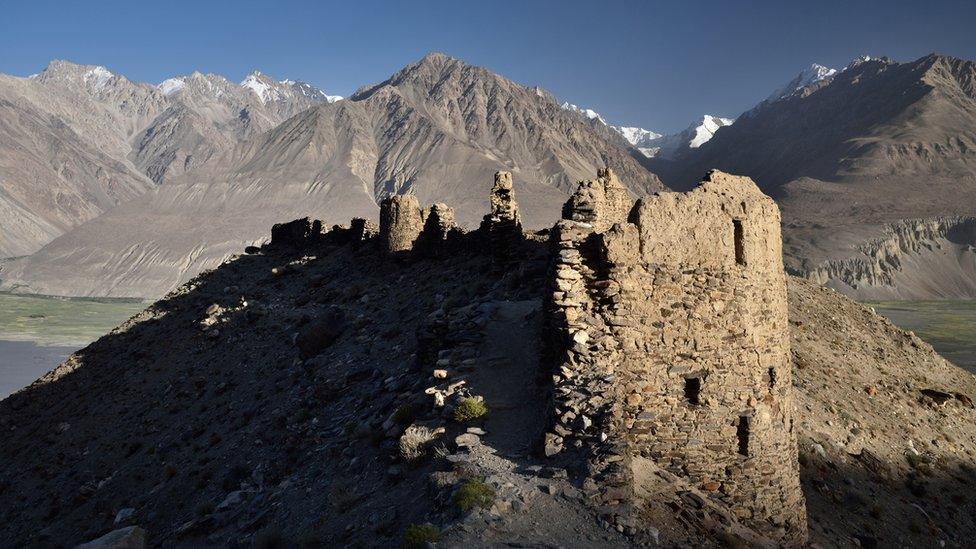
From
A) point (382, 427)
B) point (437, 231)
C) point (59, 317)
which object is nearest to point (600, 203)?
point (382, 427)

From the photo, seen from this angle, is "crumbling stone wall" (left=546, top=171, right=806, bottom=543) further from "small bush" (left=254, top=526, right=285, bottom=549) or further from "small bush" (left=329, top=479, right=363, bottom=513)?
"small bush" (left=254, top=526, right=285, bottom=549)

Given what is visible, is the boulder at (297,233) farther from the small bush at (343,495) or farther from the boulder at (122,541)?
the small bush at (343,495)

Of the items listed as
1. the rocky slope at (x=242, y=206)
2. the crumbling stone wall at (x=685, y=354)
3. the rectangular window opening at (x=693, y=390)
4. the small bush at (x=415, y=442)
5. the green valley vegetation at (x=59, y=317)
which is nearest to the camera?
the crumbling stone wall at (x=685, y=354)

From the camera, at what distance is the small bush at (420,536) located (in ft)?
23.3

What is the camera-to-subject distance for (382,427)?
36.4ft

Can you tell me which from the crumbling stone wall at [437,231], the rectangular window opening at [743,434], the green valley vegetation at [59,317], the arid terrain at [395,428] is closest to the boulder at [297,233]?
the arid terrain at [395,428]

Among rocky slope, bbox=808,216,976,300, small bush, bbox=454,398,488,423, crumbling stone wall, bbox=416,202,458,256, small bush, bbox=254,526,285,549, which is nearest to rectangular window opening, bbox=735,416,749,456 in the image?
small bush, bbox=454,398,488,423

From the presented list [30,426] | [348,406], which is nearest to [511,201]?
[348,406]

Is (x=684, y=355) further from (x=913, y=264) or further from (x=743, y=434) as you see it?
(x=913, y=264)

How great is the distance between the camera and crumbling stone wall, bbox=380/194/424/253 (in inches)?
921

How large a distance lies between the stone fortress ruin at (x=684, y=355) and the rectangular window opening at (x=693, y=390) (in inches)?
0.5

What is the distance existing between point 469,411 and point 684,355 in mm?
3184

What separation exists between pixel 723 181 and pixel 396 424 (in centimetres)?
610

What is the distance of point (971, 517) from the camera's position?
14172 millimetres
